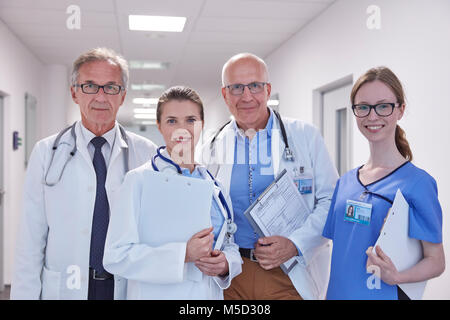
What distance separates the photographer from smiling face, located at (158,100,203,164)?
4.21 feet

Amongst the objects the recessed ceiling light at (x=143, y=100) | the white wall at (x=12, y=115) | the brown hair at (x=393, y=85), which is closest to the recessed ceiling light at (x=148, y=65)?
the white wall at (x=12, y=115)

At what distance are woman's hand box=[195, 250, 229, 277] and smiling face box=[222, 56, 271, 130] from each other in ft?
2.06

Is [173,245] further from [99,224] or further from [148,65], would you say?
[148,65]

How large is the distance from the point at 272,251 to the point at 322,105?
2.79 meters

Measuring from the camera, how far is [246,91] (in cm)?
165

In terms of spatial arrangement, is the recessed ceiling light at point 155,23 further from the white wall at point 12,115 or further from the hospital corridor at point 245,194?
the hospital corridor at point 245,194

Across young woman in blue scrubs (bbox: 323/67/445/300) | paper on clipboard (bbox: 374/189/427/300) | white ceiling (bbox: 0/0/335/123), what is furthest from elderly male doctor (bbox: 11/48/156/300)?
white ceiling (bbox: 0/0/335/123)

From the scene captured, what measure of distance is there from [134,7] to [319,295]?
8.94 ft

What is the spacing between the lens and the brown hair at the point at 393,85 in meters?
1.32

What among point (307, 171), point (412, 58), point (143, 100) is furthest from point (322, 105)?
point (143, 100)

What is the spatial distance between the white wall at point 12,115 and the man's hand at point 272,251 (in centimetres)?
328

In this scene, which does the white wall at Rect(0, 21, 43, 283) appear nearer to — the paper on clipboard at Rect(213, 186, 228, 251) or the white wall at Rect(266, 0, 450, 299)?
the white wall at Rect(266, 0, 450, 299)

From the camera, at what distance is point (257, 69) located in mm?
1648
